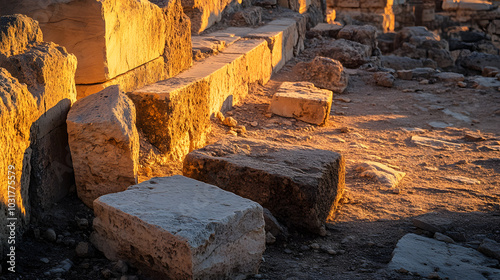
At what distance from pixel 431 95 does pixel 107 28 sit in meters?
5.36

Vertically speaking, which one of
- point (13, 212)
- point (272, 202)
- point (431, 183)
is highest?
point (13, 212)

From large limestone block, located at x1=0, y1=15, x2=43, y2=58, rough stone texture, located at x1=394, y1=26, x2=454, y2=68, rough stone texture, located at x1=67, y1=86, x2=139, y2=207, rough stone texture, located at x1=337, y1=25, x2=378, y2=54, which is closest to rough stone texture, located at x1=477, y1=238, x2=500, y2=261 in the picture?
rough stone texture, located at x1=67, y1=86, x2=139, y2=207

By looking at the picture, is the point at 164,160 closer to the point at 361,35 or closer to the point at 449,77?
the point at 449,77

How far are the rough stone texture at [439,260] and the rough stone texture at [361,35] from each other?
7.72m

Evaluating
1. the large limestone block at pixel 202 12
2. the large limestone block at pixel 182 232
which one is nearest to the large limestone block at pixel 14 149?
the large limestone block at pixel 182 232

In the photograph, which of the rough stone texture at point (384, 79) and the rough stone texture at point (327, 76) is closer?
the rough stone texture at point (327, 76)

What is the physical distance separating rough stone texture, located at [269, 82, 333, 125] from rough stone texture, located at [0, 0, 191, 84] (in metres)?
2.10

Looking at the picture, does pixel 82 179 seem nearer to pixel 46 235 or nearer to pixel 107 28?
pixel 46 235

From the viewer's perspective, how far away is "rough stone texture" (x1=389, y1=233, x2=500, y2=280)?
8.37ft

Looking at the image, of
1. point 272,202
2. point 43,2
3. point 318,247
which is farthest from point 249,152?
point 43,2

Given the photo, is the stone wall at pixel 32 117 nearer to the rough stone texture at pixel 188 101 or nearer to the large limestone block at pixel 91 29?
the large limestone block at pixel 91 29

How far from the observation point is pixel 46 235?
8.61ft

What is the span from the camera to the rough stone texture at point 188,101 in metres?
3.83

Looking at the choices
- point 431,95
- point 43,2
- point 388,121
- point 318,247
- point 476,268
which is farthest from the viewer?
point 431,95
